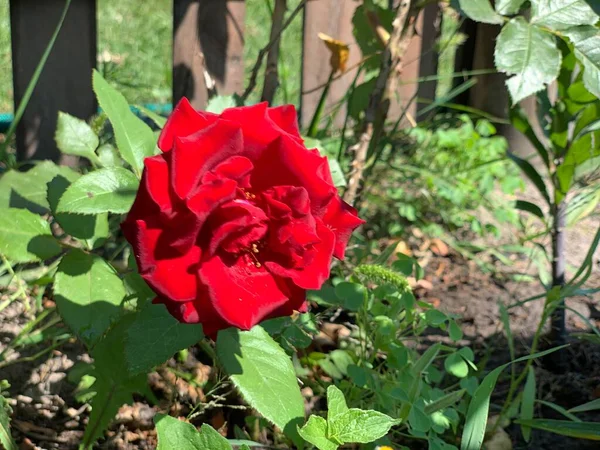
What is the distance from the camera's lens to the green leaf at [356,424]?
108cm

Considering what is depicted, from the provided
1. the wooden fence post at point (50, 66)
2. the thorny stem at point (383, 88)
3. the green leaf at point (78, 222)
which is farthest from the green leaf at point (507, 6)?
the wooden fence post at point (50, 66)

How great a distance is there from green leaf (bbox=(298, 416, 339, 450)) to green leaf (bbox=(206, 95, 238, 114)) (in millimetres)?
681

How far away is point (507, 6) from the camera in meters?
1.44

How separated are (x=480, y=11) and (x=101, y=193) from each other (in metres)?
0.78

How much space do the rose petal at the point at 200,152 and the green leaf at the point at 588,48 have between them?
0.73 m

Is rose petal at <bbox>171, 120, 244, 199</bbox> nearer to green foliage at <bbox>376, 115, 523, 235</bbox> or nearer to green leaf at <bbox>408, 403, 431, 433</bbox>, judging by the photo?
green leaf at <bbox>408, 403, 431, 433</bbox>

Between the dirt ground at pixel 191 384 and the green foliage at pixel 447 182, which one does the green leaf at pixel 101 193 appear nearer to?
the dirt ground at pixel 191 384

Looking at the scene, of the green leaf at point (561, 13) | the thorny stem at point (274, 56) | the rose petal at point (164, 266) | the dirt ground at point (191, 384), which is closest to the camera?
the rose petal at point (164, 266)

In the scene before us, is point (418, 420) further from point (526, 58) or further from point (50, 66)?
point (50, 66)

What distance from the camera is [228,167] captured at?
3.28ft

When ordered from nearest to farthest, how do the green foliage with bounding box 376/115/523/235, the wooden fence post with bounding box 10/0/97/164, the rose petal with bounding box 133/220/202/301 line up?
1. the rose petal with bounding box 133/220/202/301
2. the wooden fence post with bounding box 10/0/97/164
3. the green foliage with bounding box 376/115/523/235

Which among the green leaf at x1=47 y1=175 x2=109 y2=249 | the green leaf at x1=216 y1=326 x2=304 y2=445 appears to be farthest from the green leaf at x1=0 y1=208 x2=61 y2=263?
the green leaf at x1=216 y1=326 x2=304 y2=445

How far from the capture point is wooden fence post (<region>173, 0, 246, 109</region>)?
225 centimetres

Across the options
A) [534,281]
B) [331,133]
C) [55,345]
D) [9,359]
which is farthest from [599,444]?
[331,133]
